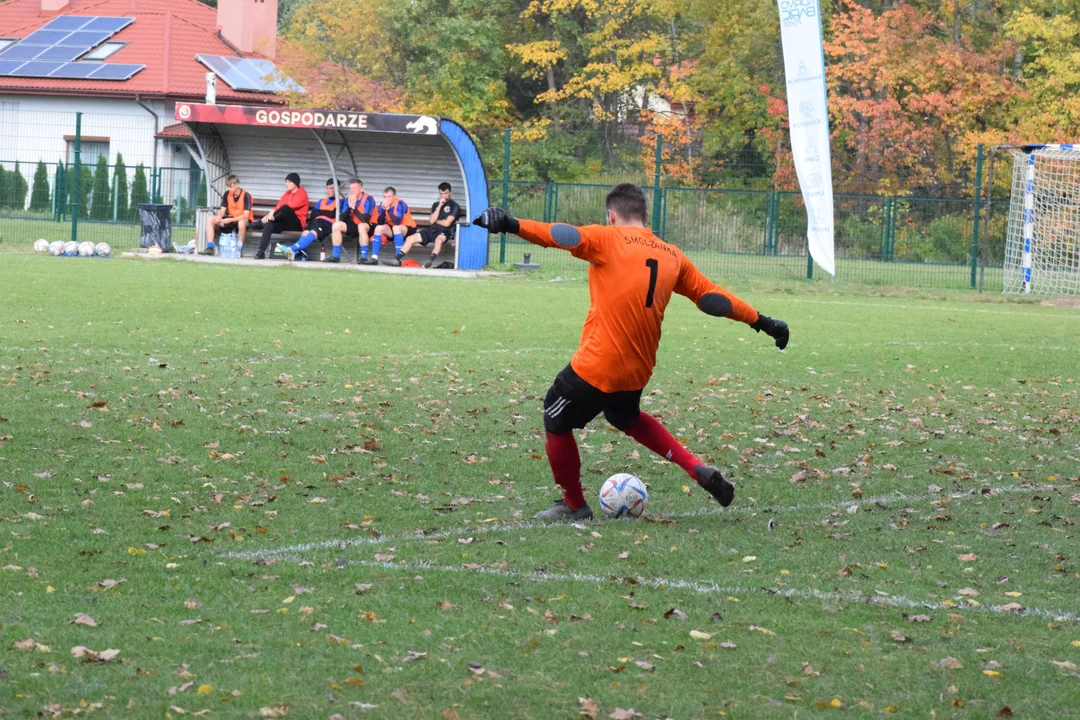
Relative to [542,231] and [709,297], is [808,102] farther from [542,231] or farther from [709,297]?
[542,231]

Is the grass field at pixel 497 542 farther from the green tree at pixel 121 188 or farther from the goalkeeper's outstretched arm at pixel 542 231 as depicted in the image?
the green tree at pixel 121 188

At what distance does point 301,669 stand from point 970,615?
8.73ft

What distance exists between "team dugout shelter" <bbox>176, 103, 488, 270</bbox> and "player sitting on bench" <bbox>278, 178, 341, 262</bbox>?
1010 mm

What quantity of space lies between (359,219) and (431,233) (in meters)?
1.41

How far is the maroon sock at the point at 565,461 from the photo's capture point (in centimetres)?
655

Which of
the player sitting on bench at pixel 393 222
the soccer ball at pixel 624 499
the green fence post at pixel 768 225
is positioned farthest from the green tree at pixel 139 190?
the soccer ball at pixel 624 499

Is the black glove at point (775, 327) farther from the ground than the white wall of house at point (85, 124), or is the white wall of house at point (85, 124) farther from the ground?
the white wall of house at point (85, 124)

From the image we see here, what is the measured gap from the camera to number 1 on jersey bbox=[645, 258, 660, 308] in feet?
20.9

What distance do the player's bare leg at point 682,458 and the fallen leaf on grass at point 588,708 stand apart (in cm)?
267

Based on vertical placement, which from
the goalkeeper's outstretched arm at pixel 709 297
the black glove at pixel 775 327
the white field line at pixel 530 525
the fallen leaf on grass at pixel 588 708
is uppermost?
the goalkeeper's outstretched arm at pixel 709 297

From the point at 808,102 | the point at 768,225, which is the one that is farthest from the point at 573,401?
the point at 768,225

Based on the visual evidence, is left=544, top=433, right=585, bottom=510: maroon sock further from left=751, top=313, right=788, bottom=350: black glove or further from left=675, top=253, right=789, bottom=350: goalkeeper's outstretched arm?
left=751, top=313, right=788, bottom=350: black glove

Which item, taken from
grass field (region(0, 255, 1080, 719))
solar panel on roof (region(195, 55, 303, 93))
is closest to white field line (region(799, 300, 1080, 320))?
grass field (region(0, 255, 1080, 719))

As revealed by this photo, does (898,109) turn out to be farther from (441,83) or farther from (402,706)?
(402,706)
